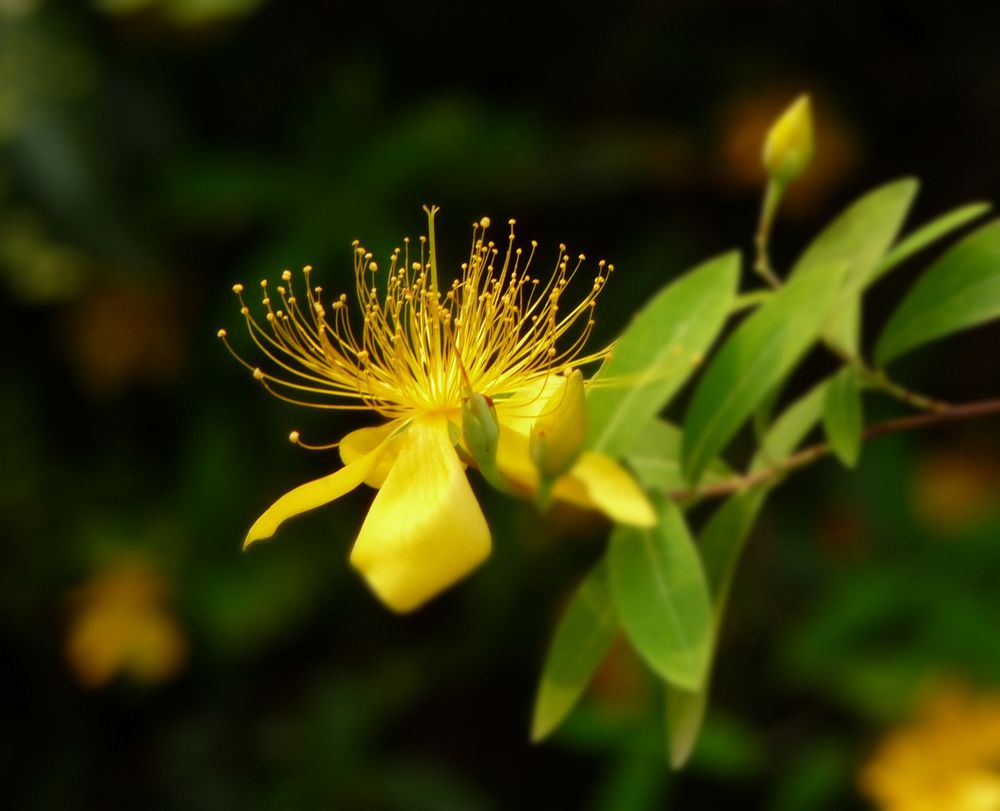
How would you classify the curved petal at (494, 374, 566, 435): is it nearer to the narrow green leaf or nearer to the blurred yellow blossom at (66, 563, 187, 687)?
the narrow green leaf

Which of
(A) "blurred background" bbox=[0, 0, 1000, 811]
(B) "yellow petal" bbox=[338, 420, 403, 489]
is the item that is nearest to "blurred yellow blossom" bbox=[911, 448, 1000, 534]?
(A) "blurred background" bbox=[0, 0, 1000, 811]

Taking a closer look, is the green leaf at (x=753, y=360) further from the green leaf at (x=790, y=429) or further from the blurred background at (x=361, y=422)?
the blurred background at (x=361, y=422)

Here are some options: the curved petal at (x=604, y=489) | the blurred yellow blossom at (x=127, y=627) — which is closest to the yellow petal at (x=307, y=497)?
the curved petal at (x=604, y=489)

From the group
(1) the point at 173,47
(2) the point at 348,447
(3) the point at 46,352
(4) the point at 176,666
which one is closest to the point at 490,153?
(1) the point at 173,47

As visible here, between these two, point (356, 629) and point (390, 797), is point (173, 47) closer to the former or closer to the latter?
point (356, 629)

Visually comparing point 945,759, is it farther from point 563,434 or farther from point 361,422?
point 563,434

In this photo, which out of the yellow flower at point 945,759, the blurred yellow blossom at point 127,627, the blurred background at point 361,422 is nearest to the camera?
the yellow flower at point 945,759
